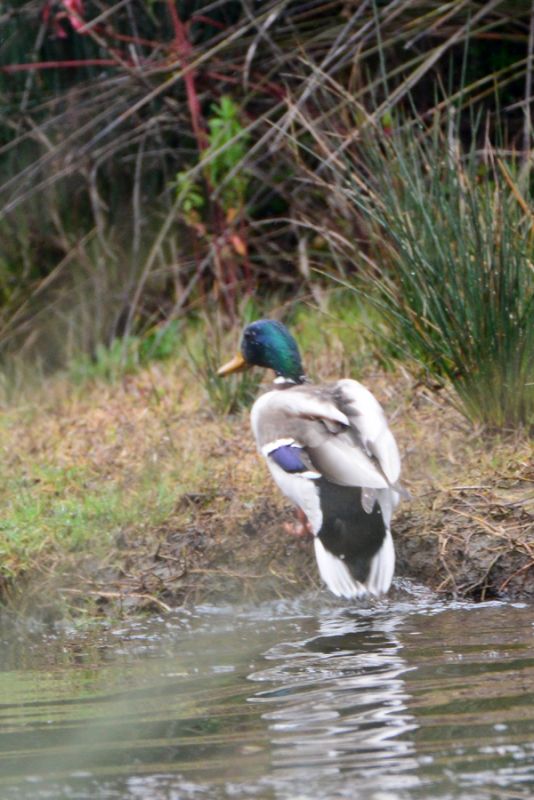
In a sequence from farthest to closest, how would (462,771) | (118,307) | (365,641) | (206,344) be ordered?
(118,307) < (206,344) < (365,641) < (462,771)

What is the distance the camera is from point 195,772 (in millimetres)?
2900

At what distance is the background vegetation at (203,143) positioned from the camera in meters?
7.05

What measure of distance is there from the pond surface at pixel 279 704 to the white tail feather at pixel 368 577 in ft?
0.32

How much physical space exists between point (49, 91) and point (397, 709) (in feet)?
21.0

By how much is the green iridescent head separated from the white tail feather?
4.19ft

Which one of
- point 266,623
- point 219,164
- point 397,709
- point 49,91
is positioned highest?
point 49,91

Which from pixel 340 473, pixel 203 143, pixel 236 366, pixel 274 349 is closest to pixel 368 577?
pixel 340 473

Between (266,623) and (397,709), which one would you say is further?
(266,623)

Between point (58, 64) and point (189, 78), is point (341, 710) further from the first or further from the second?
point (58, 64)

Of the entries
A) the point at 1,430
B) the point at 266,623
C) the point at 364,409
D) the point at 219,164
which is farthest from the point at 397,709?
the point at 219,164

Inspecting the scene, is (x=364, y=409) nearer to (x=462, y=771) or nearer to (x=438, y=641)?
(x=438, y=641)

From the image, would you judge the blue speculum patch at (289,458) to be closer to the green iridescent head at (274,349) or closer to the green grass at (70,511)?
the green grass at (70,511)

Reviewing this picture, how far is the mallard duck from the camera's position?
447 centimetres

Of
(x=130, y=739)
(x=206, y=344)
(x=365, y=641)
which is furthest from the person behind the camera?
(x=206, y=344)
